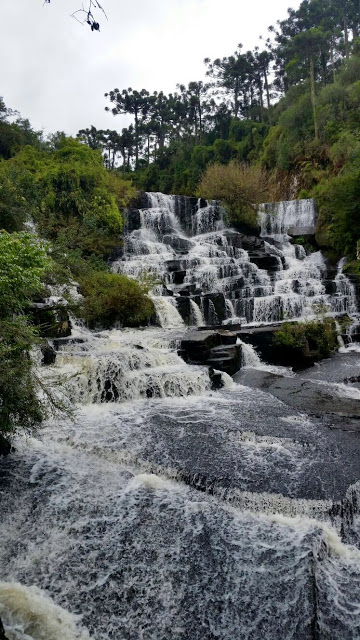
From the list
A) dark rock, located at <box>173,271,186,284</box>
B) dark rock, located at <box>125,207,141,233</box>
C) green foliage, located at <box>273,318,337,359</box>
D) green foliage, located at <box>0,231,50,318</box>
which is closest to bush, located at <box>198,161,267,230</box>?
dark rock, located at <box>125,207,141,233</box>

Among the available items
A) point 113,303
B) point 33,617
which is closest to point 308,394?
point 33,617

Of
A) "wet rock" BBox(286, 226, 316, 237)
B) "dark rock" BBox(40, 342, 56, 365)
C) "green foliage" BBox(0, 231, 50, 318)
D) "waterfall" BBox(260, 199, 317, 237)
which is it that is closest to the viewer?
"green foliage" BBox(0, 231, 50, 318)

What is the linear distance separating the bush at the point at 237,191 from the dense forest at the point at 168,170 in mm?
75

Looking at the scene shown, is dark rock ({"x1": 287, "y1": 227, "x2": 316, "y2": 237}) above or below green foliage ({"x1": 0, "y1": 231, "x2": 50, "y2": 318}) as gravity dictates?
above

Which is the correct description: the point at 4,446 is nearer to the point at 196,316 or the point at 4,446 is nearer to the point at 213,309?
the point at 196,316

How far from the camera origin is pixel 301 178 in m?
27.5

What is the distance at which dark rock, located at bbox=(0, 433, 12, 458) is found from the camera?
6.23m

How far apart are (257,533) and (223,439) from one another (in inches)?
96.4

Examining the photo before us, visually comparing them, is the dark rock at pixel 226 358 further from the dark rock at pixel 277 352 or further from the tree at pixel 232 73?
the tree at pixel 232 73

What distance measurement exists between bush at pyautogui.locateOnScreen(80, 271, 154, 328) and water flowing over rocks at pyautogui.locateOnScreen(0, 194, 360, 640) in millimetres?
2588

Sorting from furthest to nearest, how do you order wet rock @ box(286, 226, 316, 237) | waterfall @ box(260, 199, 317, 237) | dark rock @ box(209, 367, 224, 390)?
waterfall @ box(260, 199, 317, 237) < wet rock @ box(286, 226, 316, 237) < dark rock @ box(209, 367, 224, 390)

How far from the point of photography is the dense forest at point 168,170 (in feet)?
19.0

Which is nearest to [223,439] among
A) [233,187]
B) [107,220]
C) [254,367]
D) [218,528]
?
[218,528]

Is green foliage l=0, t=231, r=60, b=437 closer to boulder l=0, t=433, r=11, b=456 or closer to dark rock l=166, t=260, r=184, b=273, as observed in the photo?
boulder l=0, t=433, r=11, b=456
